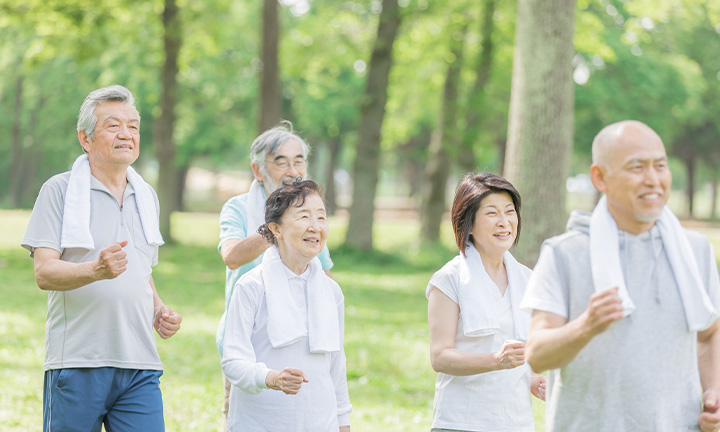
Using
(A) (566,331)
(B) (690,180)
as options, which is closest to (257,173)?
(A) (566,331)

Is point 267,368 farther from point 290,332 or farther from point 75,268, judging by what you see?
point 75,268

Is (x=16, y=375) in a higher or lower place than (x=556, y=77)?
lower

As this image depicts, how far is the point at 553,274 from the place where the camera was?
3.13 metres

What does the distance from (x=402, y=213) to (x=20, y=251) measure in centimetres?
2986

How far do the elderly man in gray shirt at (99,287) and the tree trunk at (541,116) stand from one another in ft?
23.6

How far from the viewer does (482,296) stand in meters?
4.01

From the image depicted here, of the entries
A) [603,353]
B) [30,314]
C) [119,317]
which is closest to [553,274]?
[603,353]

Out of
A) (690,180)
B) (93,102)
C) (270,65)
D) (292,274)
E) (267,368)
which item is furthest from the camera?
(690,180)

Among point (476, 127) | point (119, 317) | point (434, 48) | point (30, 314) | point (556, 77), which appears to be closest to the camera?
point (119, 317)

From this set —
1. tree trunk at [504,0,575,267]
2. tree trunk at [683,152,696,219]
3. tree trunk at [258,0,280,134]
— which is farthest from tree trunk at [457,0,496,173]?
tree trunk at [683,152,696,219]

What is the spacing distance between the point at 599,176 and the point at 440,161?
72.8ft

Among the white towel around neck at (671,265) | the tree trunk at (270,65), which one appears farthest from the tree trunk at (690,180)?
the white towel around neck at (671,265)

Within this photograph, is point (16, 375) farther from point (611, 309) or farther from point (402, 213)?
point (402, 213)

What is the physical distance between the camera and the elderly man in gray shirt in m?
4.12
